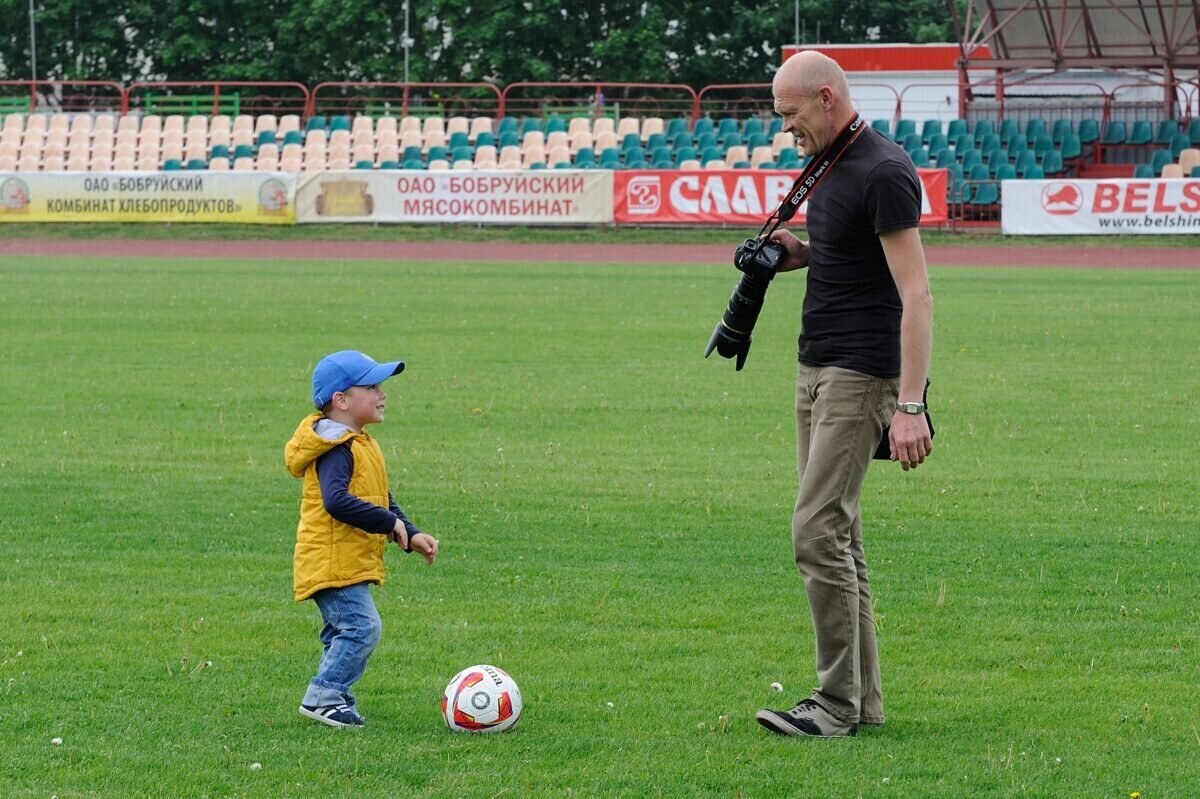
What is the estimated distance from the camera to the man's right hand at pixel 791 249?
5859 millimetres

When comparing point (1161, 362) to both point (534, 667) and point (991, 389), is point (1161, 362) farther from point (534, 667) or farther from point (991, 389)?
point (534, 667)

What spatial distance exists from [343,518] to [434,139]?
35563mm

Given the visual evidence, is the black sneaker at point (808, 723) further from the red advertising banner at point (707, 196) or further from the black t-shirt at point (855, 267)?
the red advertising banner at point (707, 196)

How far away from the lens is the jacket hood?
18.2 feet

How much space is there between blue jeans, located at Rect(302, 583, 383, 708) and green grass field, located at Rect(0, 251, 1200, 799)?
0.55 ft

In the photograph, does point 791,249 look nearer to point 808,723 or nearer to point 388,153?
point 808,723

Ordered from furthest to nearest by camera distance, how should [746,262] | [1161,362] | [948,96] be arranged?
[948,96], [1161,362], [746,262]

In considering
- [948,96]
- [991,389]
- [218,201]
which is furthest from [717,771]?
[948,96]

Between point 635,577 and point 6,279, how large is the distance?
19609mm

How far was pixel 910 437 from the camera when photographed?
530cm

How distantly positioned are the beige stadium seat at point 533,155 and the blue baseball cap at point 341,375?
33110 millimetres

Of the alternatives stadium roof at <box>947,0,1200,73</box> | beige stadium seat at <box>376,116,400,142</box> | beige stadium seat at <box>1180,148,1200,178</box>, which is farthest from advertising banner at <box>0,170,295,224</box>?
beige stadium seat at <box>1180,148,1200,178</box>

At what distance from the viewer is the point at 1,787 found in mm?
5172

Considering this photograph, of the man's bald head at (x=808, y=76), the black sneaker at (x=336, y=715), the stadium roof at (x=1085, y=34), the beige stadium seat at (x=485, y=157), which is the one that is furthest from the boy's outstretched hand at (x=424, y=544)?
the stadium roof at (x=1085, y=34)
